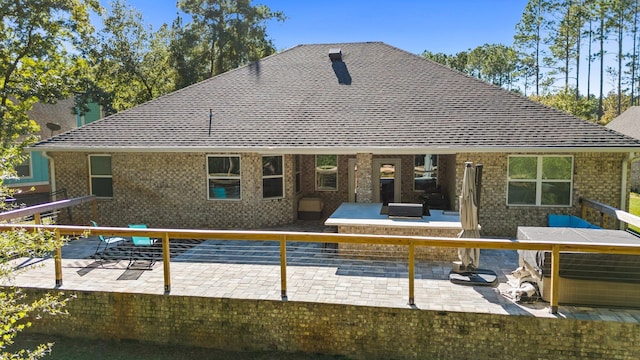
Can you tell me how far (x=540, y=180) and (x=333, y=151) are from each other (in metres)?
5.62

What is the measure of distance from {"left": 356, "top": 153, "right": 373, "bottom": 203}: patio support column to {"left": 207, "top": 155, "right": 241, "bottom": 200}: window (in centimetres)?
356

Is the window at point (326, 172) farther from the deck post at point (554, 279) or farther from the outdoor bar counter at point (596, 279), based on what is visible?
the deck post at point (554, 279)

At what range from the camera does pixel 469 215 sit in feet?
23.4

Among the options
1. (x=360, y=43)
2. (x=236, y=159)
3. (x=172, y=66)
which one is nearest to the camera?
(x=236, y=159)

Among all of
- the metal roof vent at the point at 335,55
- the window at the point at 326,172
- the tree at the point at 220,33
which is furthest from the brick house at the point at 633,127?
the tree at the point at 220,33

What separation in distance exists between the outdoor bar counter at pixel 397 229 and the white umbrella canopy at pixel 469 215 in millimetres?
1311

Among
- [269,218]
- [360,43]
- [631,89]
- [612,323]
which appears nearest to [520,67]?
[631,89]

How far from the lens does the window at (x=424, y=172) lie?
13883 millimetres

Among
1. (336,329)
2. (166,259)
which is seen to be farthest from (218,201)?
(336,329)

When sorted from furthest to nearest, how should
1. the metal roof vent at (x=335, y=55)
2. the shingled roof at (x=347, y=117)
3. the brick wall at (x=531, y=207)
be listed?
the metal roof vent at (x=335, y=55), the shingled roof at (x=347, y=117), the brick wall at (x=531, y=207)

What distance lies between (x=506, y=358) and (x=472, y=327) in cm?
66

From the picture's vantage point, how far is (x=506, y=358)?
19.2ft

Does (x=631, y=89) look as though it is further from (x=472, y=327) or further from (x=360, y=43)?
(x=472, y=327)

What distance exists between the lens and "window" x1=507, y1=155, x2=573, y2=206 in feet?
35.0
